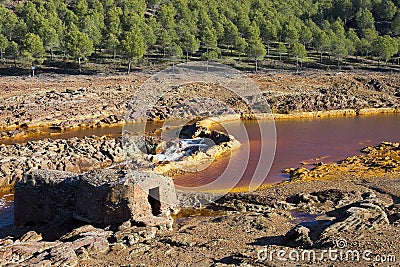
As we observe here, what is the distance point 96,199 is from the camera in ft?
66.7

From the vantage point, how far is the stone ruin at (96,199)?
20.1m

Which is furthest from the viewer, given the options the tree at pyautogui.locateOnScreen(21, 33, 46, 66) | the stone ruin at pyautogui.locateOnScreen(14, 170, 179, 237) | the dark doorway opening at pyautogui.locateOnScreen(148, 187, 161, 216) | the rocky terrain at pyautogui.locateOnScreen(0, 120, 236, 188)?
the tree at pyautogui.locateOnScreen(21, 33, 46, 66)

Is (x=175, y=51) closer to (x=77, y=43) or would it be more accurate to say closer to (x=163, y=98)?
(x=77, y=43)

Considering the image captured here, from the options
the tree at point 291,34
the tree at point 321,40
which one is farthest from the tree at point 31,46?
the tree at point 321,40

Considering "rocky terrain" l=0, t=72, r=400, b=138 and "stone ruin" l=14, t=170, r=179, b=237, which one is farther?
"rocky terrain" l=0, t=72, r=400, b=138

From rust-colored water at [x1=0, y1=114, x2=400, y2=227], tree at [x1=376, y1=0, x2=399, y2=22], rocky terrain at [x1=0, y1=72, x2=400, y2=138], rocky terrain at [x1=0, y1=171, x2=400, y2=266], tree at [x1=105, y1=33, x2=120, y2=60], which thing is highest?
tree at [x1=376, y1=0, x2=399, y2=22]

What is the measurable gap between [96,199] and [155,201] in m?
2.81

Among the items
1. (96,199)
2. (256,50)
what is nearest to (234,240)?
(96,199)

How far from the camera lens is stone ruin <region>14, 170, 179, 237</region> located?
2009cm

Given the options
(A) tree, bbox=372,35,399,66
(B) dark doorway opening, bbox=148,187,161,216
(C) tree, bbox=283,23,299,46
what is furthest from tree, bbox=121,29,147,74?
(B) dark doorway opening, bbox=148,187,161,216

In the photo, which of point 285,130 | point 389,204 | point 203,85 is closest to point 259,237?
point 389,204

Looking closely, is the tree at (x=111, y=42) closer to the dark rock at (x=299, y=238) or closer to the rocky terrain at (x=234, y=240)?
the rocky terrain at (x=234, y=240)

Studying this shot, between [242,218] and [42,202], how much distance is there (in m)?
8.91

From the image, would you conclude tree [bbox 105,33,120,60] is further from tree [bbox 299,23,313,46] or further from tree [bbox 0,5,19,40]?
tree [bbox 299,23,313,46]
